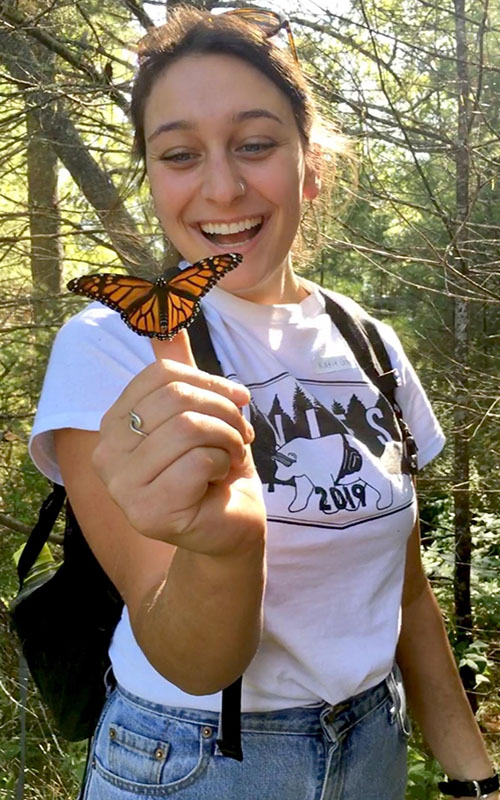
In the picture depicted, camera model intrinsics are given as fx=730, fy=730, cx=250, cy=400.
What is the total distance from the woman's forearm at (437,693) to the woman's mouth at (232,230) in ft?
2.85

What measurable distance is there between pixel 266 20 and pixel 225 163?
1.36 feet

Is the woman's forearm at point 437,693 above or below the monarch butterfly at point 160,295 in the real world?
below

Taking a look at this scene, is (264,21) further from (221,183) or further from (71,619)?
(71,619)

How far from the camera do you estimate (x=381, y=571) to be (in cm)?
135

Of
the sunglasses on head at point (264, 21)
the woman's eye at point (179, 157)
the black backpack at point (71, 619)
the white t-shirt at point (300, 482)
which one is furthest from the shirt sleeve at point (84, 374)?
the sunglasses on head at point (264, 21)

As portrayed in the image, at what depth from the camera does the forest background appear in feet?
9.79

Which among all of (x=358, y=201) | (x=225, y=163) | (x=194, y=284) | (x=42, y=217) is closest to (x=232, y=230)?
(x=225, y=163)

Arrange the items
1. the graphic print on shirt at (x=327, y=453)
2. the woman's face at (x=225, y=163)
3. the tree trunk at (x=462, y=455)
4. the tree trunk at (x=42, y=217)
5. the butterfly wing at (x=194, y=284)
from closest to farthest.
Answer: the butterfly wing at (x=194, y=284)
the graphic print on shirt at (x=327, y=453)
the woman's face at (x=225, y=163)
the tree trunk at (x=462, y=455)
the tree trunk at (x=42, y=217)

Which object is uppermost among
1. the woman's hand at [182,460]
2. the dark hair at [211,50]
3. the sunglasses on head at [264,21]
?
the sunglasses on head at [264,21]

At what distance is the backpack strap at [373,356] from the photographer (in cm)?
150

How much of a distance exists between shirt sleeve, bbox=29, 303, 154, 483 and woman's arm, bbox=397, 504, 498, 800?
773 mm

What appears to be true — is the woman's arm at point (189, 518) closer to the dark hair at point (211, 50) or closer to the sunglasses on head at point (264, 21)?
the dark hair at point (211, 50)

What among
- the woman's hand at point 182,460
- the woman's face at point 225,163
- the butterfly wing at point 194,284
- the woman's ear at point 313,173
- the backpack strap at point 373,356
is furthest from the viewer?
the woman's ear at point 313,173

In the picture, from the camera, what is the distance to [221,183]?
1.34 metres
